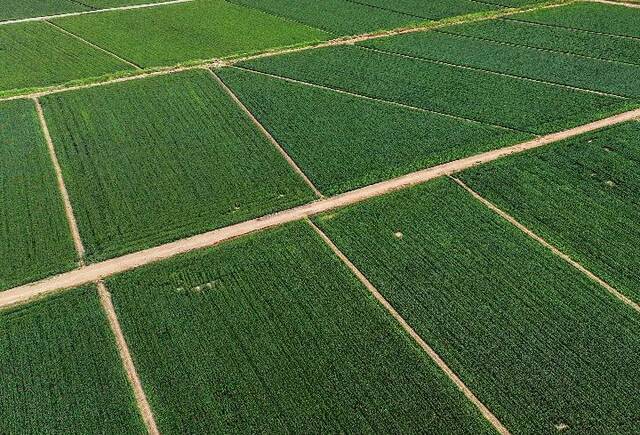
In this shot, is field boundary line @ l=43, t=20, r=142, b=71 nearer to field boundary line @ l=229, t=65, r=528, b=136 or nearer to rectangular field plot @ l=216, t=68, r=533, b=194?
field boundary line @ l=229, t=65, r=528, b=136

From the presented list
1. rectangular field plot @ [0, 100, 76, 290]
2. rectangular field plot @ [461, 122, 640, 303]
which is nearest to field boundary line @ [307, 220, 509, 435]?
rectangular field plot @ [461, 122, 640, 303]

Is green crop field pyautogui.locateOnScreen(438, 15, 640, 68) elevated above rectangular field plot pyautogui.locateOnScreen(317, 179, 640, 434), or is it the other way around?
green crop field pyautogui.locateOnScreen(438, 15, 640, 68)

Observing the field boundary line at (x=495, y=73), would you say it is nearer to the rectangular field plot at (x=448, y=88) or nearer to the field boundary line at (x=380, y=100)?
the rectangular field plot at (x=448, y=88)

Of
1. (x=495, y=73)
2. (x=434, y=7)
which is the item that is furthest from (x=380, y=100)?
(x=434, y=7)

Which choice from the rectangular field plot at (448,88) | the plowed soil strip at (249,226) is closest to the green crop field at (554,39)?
the rectangular field plot at (448,88)

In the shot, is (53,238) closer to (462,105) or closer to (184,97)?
(184,97)

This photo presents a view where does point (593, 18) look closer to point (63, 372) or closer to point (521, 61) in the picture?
point (521, 61)

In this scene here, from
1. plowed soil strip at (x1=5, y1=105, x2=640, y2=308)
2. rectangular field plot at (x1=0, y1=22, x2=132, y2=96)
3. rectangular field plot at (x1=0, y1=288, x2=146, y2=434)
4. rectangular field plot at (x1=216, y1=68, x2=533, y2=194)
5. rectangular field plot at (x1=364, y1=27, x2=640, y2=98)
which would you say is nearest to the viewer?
rectangular field plot at (x1=0, y1=288, x2=146, y2=434)

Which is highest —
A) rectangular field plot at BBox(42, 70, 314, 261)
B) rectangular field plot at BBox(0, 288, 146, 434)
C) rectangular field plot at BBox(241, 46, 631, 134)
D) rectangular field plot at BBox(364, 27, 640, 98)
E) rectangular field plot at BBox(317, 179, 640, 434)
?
rectangular field plot at BBox(364, 27, 640, 98)
